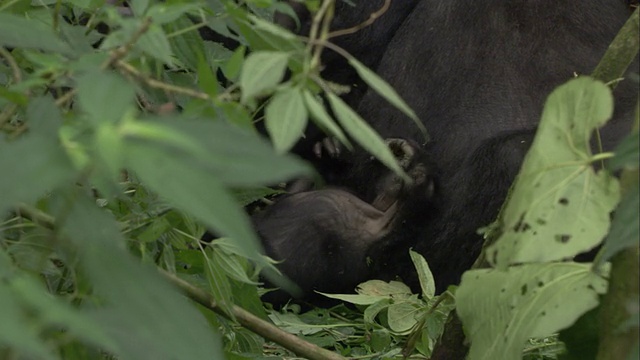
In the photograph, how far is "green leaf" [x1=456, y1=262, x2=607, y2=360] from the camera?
32.8 inches

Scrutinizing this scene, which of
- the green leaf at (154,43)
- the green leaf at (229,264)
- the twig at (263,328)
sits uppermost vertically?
the green leaf at (154,43)

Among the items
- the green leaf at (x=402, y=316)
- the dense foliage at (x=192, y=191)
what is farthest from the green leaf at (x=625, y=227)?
the green leaf at (x=402, y=316)

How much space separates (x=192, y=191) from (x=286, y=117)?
4.8 inches

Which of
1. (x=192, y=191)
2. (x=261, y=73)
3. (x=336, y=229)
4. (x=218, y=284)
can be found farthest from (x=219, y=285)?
(x=336, y=229)

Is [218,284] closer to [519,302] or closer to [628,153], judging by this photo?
[519,302]

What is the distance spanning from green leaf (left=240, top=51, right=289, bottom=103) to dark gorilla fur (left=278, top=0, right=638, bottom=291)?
1.14m

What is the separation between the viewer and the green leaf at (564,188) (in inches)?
31.4

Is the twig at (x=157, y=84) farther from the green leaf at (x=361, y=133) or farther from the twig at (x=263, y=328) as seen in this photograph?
the twig at (x=263, y=328)

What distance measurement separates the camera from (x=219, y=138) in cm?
58

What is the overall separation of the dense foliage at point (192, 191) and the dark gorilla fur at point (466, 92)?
51 cm

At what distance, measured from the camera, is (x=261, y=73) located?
67 centimetres

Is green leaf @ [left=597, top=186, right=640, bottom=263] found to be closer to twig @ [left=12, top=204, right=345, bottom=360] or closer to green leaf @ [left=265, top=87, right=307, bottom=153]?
green leaf @ [left=265, top=87, right=307, bottom=153]

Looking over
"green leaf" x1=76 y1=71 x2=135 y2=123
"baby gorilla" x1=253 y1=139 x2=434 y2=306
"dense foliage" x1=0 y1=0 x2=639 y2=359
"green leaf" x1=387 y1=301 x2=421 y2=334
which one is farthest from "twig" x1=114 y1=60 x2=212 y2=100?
"baby gorilla" x1=253 y1=139 x2=434 y2=306

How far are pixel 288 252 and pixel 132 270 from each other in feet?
4.01
